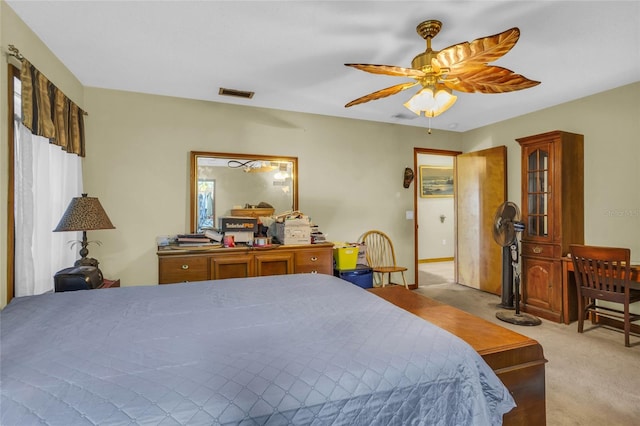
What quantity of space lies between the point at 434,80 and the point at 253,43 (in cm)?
134

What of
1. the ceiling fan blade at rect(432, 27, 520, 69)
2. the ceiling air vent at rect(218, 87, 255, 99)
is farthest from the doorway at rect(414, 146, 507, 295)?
the ceiling fan blade at rect(432, 27, 520, 69)

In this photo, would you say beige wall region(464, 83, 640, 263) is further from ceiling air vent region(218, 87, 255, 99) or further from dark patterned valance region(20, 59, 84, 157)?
dark patterned valance region(20, 59, 84, 157)

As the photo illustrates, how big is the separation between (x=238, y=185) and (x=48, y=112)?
5.94 feet

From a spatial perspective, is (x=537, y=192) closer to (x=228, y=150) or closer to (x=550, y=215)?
(x=550, y=215)

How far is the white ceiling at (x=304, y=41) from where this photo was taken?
1.99 m

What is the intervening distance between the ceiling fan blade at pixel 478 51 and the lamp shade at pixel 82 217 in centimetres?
264

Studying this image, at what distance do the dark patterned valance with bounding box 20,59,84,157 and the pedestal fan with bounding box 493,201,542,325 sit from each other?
4354 mm

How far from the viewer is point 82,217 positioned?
239cm

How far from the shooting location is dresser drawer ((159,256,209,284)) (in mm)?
2920

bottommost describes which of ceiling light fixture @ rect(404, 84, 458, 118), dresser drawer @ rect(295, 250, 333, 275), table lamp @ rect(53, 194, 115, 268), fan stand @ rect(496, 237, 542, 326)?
fan stand @ rect(496, 237, 542, 326)

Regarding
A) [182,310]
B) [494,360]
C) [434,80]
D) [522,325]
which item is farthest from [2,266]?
[522,325]

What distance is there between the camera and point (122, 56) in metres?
2.61

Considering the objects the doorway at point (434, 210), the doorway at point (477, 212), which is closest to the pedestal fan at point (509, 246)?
the doorway at point (477, 212)

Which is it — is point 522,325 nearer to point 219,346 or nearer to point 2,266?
point 219,346
